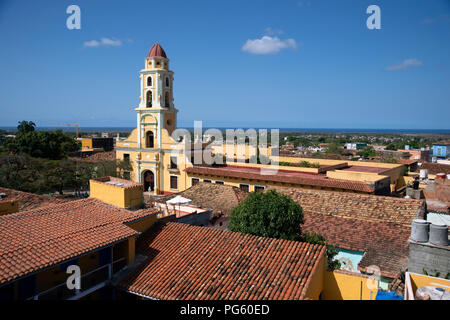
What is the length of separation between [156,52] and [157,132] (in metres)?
7.40

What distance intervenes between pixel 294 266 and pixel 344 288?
1546 millimetres

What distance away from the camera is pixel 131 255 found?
8.98 metres

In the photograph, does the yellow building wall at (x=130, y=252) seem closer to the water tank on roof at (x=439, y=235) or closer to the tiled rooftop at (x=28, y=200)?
the tiled rooftop at (x=28, y=200)

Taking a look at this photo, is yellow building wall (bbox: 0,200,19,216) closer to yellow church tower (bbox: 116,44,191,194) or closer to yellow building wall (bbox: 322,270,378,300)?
yellow building wall (bbox: 322,270,378,300)

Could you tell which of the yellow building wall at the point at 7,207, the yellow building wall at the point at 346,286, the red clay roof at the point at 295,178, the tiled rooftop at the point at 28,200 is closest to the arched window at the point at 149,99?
the red clay roof at the point at 295,178

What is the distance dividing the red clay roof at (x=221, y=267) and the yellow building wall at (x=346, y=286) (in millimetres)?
739

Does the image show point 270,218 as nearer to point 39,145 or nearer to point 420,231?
point 420,231

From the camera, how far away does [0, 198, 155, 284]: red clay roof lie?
6812mm

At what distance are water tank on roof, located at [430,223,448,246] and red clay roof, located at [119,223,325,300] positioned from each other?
2645 mm

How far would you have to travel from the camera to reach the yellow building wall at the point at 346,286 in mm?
8031

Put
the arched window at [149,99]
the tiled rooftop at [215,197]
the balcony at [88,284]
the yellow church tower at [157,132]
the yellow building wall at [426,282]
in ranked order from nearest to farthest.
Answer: the yellow building wall at [426,282] < the balcony at [88,284] < the tiled rooftop at [215,197] < the yellow church tower at [157,132] < the arched window at [149,99]

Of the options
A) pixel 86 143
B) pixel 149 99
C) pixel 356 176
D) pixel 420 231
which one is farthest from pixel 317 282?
pixel 86 143

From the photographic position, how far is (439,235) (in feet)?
25.9
